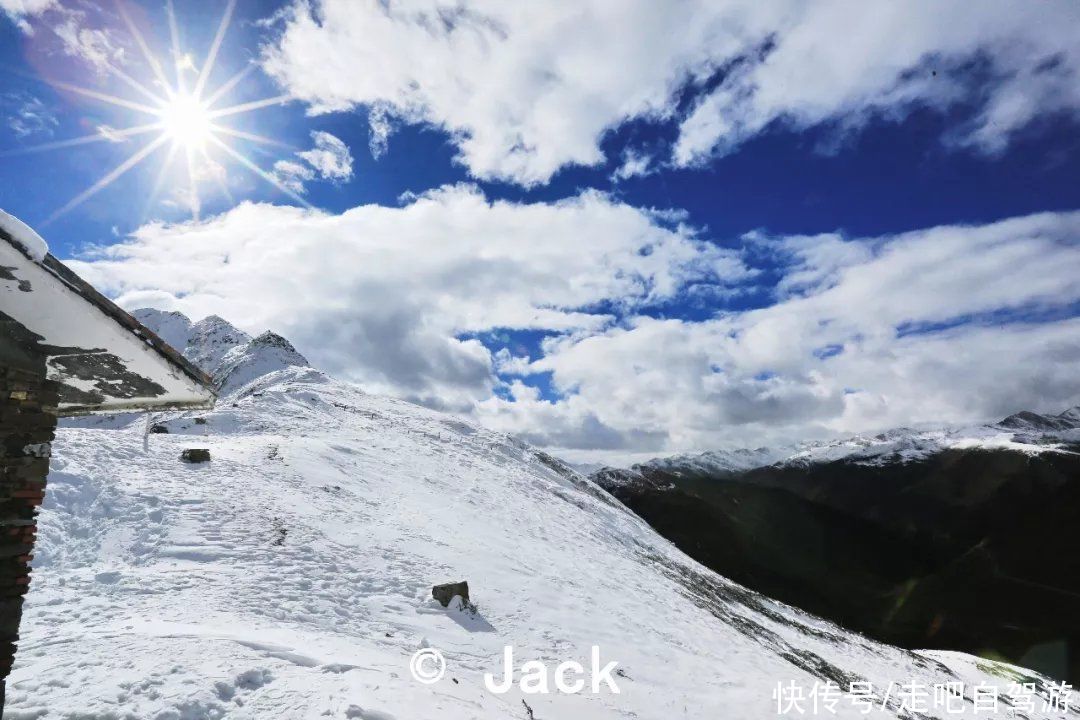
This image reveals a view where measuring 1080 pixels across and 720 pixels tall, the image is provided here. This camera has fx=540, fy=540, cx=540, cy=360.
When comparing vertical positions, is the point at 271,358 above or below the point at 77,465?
above

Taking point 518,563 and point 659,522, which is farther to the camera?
point 659,522

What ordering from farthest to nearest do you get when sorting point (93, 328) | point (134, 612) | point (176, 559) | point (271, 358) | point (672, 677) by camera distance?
1. point (271, 358)
2. point (672, 677)
3. point (176, 559)
4. point (134, 612)
5. point (93, 328)

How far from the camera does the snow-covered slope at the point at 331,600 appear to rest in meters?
7.99

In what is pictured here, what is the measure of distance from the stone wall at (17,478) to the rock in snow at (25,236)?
1525mm

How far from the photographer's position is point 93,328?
5867 millimetres

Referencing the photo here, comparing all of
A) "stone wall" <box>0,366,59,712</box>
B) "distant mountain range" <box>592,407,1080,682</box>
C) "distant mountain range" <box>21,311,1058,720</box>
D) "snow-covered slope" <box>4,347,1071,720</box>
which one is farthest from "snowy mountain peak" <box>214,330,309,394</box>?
"distant mountain range" <box>592,407,1080,682</box>

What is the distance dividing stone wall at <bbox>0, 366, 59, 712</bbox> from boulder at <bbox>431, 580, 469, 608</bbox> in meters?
10.6

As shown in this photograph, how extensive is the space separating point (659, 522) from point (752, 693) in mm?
162738

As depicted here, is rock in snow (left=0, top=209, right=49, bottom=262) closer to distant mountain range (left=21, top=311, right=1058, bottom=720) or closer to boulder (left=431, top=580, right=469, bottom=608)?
distant mountain range (left=21, top=311, right=1058, bottom=720)

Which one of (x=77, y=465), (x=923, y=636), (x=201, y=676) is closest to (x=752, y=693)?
(x=201, y=676)

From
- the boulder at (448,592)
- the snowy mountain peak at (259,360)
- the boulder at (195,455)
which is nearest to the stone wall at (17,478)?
the boulder at (448,592)

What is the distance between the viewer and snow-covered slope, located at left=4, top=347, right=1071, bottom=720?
799cm

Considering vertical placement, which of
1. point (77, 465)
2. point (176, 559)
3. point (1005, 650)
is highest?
point (77, 465)

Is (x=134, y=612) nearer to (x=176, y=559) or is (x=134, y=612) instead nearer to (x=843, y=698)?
(x=176, y=559)
